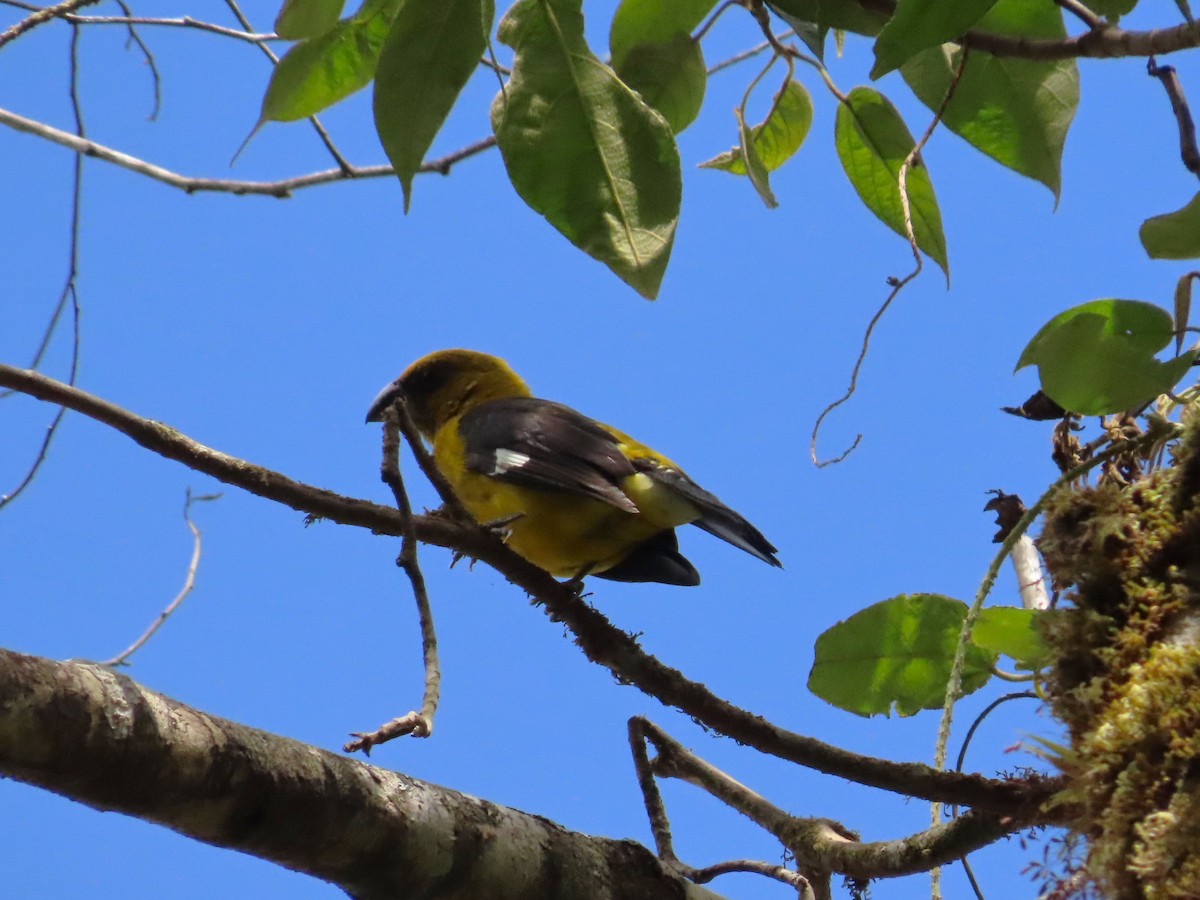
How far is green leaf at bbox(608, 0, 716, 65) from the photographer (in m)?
1.97

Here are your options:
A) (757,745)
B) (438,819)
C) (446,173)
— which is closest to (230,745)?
(438,819)

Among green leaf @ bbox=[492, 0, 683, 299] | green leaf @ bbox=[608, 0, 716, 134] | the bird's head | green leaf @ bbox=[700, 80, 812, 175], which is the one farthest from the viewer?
the bird's head

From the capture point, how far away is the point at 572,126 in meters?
1.67

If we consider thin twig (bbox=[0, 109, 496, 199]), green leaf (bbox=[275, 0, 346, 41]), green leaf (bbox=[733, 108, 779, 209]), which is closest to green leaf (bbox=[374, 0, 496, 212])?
green leaf (bbox=[275, 0, 346, 41])

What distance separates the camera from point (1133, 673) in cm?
153

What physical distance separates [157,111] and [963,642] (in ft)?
11.5

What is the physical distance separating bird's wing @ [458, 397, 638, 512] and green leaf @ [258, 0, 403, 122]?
6.24ft

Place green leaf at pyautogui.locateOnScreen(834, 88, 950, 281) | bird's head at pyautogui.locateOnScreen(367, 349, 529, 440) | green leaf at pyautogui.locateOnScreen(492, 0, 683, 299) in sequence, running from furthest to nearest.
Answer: bird's head at pyautogui.locateOnScreen(367, 349, 529, 440)
green leaf at pyautogui.locateOnScreen(834, 88, 950, 281)
green leaf at pyautogui.locateOnScreen(492, 0, 683, 299)

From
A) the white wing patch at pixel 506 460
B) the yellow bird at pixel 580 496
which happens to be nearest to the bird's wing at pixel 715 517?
the yellow bird at pixel 580 496

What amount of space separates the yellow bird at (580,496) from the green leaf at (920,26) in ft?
7.59

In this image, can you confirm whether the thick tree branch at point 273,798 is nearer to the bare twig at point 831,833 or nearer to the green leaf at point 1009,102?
the bare twig at point 831,833

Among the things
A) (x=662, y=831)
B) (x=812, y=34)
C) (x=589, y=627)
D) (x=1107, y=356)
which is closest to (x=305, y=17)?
(x=812, y=34)

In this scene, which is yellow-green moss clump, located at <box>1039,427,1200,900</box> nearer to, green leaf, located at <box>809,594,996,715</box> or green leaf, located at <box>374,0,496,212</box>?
green leaf, located at <box>809,594,996,715</box>

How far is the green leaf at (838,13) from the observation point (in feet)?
5.81
